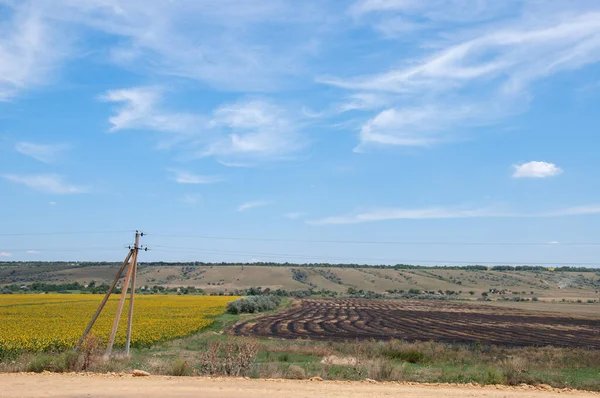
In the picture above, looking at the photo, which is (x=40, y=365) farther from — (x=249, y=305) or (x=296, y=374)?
(x=249, y=305)

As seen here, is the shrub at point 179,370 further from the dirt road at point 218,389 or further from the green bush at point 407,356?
the green bush at point 407,356

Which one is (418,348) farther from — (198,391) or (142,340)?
(198,391)

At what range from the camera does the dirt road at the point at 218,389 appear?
13.6m

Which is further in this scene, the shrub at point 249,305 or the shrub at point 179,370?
the shrub at point 249,305

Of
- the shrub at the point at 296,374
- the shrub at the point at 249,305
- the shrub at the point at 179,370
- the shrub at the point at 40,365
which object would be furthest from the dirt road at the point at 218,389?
the shrub at the point at 249,305

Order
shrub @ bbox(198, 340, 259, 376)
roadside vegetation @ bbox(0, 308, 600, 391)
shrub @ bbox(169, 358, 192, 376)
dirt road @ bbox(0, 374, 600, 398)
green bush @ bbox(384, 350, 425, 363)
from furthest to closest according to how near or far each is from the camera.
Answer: green bush @ bbox(384, 350, 425, 363)
roadside vegetation @ bbox(0, 308, 600, 391)
shrub @ bbox(198, 340, 259, 376)
shrub @ bbox(169, 358, 192, 376)
dirt road @ bbox(0, 374, 600, 398)

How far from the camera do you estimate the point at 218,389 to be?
1442 cm

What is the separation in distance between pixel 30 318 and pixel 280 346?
26996mm

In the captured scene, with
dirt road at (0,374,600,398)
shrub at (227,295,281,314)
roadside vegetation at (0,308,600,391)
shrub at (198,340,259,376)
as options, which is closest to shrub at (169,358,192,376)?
roadside vegetation at (0,308,600,391)

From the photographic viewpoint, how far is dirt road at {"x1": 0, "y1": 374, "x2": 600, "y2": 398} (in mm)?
13625

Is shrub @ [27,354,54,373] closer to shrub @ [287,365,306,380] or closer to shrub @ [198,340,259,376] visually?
shrub @ [198,340,259,376]

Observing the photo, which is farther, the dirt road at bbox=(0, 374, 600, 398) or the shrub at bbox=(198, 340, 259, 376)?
the shrub at bbox=(198, 340, 259, 376)

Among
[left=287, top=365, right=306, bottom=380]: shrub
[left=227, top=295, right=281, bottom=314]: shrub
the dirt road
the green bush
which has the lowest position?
[left=227, top=295, right=281, bottom=314]: shrub

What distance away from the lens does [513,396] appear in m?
14.7
